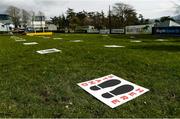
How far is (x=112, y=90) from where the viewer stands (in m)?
3.74

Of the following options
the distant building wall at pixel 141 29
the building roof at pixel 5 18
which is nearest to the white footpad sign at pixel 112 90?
the distant building wall at pixel 141 29

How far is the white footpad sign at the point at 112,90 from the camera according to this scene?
3.35m

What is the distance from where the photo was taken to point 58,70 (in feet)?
15.7

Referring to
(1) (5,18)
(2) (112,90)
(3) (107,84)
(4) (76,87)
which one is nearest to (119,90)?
(2) (112,90)

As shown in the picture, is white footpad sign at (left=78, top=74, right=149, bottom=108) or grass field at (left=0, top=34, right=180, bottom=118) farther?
white footpad sign at (left=78, top=74, right=149, bottom=108)

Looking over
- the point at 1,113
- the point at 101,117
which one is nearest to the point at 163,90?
the point at 101,117

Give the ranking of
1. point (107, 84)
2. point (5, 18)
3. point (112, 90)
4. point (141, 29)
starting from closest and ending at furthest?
point (112, 90) → point (107, 84) → point (141, 29) → point (5, 18)

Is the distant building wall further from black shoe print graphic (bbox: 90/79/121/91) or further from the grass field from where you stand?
black shoe print graphic (bbox: 90/79/121/91)

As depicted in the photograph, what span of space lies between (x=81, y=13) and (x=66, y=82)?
78.4m

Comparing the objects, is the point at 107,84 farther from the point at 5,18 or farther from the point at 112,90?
the point at 5,18

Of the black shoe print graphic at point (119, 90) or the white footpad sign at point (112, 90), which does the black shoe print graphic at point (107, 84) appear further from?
the black shoe print graphic at point (119, 90)

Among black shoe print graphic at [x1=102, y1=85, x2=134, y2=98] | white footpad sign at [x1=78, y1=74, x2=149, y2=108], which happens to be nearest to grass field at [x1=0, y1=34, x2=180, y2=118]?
white footpad sign at [x1=78, y1=74, x2=149, y2=108]

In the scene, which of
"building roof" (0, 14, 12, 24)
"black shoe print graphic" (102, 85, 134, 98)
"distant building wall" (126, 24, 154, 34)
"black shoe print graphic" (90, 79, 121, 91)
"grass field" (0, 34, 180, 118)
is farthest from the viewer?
"building roof" (0, 14, 12, 24)

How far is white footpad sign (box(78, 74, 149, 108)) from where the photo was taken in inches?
132
